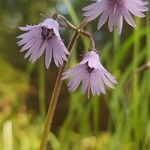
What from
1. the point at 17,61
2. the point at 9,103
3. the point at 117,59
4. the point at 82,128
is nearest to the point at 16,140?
the point at 9,103

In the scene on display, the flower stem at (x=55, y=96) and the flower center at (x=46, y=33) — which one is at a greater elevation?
the flower center at (x=46, y=33)

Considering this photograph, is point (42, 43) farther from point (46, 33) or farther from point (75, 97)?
point (75, 97)

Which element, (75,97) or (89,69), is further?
(75,97)

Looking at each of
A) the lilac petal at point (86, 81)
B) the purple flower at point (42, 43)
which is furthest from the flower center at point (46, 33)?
the lilac petal at point (86, 81)

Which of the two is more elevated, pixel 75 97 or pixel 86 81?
pixel 75 97

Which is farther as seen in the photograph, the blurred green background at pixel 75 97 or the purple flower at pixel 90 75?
the blurred green background at pixel 75 97

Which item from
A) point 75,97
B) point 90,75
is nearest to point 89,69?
point 90,75

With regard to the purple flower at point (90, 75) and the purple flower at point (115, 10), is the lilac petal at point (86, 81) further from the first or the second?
the purple flower at point (115, 10)
